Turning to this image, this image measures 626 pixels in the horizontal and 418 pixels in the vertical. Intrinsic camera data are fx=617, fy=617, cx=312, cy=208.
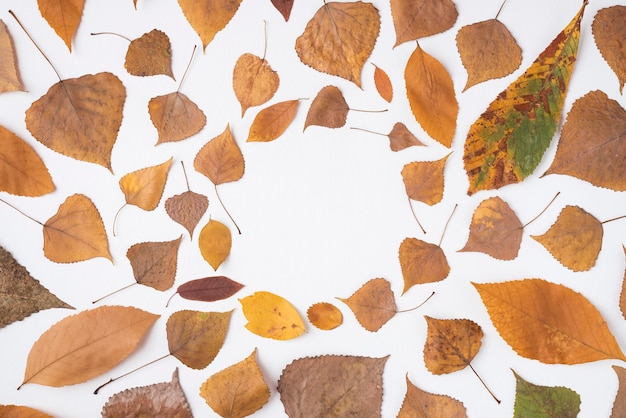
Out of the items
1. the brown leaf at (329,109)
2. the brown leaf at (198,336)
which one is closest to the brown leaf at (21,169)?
the brown leaf at (198,336)

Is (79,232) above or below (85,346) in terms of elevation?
above

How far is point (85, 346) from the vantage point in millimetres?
752

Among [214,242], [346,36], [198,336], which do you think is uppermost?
[346,36]

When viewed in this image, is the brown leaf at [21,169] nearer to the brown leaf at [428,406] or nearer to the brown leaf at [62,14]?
the brown leaf at [62,14]

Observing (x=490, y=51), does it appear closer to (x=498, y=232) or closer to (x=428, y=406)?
(x=498, y=232)

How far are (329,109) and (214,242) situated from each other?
0.22 metres

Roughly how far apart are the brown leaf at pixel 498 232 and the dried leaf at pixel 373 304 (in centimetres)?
12

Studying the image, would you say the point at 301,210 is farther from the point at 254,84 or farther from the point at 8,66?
the point at 8,66

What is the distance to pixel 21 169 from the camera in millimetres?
771

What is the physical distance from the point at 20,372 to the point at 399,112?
0.57m

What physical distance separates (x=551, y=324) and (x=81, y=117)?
0.62 metres

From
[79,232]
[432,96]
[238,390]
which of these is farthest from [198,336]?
[432,96]

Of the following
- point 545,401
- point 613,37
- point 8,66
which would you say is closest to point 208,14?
point 8,66

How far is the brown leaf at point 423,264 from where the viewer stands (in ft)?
2.44
